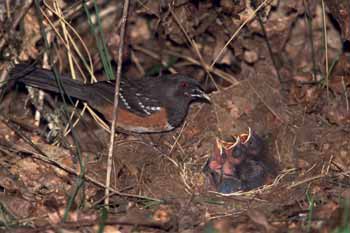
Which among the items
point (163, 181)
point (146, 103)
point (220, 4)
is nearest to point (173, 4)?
point (220, 4)

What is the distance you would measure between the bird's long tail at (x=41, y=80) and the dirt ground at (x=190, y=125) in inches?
5.5

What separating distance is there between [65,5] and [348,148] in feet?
9.26

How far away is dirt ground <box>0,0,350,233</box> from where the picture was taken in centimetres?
689

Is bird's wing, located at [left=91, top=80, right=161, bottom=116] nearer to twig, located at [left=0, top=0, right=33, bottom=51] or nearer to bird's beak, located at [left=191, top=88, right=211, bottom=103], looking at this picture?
bird's beak, located at [left=191, top=88, right=211, bottom=103]

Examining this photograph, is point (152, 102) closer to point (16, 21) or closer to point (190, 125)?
point (190, 125)

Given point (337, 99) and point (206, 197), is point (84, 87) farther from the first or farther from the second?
point (337, 99)

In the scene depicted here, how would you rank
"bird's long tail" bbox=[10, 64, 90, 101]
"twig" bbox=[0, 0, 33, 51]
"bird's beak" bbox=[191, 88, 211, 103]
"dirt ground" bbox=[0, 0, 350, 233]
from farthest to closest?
"bird's beak" bbox=[191, 88, 211, 103], "twig" bbox=[0, 0, 33, 51], "bird's long tail" bbox=[10, 64, 90, 101], "dirt ground" bbox=[0, 0, 350, 233]

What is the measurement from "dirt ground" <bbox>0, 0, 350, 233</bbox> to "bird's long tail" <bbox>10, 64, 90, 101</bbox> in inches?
5.5

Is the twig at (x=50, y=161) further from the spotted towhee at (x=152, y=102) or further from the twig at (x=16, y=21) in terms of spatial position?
the twig at (x=16, y=21)

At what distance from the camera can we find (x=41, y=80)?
25.4ft

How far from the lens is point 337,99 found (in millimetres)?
8297

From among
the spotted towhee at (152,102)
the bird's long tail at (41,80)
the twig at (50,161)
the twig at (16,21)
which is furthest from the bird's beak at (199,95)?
the twig at (16,21)

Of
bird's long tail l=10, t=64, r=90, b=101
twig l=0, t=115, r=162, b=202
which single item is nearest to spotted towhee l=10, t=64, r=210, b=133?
bird's long tail l=10, t=64, r=90, b=101

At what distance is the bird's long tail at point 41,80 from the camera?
305 inches
